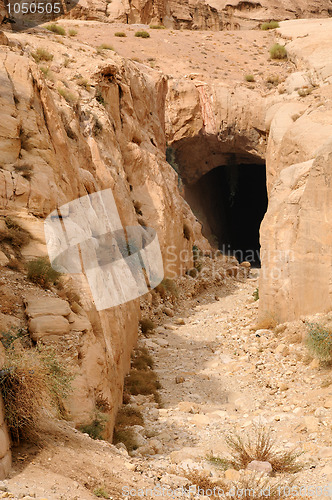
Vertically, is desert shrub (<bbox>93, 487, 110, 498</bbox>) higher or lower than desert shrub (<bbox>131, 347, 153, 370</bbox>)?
higher

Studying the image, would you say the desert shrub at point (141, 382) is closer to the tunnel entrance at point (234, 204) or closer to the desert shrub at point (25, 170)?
the desert shrub at point (25, 170)

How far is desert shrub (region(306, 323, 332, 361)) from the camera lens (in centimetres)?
934

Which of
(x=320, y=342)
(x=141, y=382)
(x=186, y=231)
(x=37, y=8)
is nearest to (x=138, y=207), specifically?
(x=186, y=231)

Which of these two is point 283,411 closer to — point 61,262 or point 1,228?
point 61,262

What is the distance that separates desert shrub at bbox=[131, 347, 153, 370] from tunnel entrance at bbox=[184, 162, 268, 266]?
527 inches

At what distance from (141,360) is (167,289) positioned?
4792 mm

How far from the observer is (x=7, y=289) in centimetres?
680

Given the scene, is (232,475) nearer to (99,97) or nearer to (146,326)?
(146,326)

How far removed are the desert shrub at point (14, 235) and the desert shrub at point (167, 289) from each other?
7.62 metres

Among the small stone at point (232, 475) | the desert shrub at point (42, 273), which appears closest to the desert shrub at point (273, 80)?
the desert shrub at point (42, 273)

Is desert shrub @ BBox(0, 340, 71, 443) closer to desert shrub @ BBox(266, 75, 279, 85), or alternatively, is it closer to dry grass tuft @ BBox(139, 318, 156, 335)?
dry grass tuft @ BBox(139, 318, 156, 335)

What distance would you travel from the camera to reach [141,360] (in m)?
11.0

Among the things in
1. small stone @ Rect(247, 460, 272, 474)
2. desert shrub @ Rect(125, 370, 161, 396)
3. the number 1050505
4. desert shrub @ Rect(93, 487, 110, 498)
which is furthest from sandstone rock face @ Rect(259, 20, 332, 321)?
the number 1050505

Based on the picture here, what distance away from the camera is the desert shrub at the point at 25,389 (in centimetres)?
472
